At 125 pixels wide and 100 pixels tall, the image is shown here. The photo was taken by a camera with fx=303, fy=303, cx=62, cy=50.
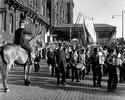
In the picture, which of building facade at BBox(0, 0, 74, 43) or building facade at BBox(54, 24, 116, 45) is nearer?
building facade at BBox(0, 0, 74, 43)

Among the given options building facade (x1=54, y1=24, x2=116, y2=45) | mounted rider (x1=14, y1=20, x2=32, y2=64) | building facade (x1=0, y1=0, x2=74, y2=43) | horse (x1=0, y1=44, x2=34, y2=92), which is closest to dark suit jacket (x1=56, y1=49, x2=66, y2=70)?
mounted rider (x1=14, y1=20, x2=32, y2=64)

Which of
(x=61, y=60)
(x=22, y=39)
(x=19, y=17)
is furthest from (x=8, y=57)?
(x=19, y=17)

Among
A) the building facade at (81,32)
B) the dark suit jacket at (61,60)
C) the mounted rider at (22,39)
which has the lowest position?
the dark suit jacket at (61,60)

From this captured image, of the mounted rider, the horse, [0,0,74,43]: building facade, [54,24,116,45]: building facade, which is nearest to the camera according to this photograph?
the horse

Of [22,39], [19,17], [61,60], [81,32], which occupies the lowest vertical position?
[61,60]

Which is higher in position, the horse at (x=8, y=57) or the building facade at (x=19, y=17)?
the building facade at (x=19, y=17)

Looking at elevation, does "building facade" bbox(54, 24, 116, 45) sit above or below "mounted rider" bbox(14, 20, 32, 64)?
above

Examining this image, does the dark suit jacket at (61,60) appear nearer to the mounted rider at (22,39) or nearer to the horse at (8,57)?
the mounted rider at (22,39)

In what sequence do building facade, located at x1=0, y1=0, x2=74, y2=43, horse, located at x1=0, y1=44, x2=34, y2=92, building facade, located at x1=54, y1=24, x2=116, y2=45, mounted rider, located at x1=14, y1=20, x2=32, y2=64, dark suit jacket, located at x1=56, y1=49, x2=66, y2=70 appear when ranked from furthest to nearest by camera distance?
building facade, located at x1=54, y1=24, x2=116, y2=45
building facade, located at x1=0, y1=0, x2=74, y2=43
dark suit jacket, located at x1=56, y1=49, x2=66, y2=70
mounted rider, located at x1=14, y1=20, x2=32, y2=64
horse, located at x1=0, y1=44, x2=34, y2=92

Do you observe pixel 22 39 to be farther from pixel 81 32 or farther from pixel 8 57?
pixel 81 32

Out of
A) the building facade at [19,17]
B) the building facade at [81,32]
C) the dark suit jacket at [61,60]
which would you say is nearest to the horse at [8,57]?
the dark suit jacket at [61,60]

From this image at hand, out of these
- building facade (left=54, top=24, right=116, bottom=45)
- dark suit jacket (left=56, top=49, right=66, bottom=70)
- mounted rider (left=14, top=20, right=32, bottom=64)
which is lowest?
dark suit jacket (left=56, top=49, right=66, bottom=70)

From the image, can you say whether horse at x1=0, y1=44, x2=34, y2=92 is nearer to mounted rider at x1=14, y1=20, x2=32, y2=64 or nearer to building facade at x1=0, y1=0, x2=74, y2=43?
mounted rider at x1=14, y1=20, x2=32, y2=64

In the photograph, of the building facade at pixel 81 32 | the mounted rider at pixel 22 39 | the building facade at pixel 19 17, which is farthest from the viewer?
the building facade at pixel 81 32
